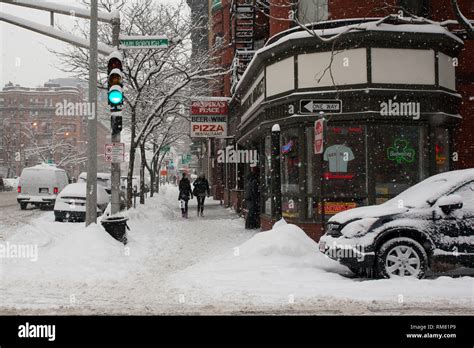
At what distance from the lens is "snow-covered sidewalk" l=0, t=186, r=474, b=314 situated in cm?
669

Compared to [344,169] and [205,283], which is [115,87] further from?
[344,169]

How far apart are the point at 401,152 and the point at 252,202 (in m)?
5.95

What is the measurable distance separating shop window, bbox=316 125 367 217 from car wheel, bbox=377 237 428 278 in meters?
3.67

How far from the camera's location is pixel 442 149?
1259cm

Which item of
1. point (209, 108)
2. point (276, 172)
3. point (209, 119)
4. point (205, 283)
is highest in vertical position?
point (209, 108)

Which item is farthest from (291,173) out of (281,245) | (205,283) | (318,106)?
(205,283)

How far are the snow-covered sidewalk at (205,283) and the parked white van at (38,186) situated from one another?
12.9m

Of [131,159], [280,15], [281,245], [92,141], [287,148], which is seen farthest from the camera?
[131,159]

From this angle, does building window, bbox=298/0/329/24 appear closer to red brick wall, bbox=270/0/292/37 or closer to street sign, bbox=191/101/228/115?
red brick wall, bbox=270/0/292/37

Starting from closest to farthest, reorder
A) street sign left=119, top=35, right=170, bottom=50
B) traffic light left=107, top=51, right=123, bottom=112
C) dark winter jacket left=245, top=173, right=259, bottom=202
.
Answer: traffic light left=107, top=51, right=123, bottom=112
street sign left=119, top=35, right=170, bottom=50
dark winter jacket left=245, top=173, right=259, bottom=202

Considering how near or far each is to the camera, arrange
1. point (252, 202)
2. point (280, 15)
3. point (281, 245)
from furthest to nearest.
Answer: point (252, 202), point (280, 15), point (281, 245)

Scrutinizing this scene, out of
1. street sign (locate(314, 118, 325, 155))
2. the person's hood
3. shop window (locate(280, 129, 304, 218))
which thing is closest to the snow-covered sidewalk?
the person's hood

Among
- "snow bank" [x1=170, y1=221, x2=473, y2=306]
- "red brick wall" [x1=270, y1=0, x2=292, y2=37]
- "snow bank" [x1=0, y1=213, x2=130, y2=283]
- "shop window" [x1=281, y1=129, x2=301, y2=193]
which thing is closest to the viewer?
"snow bank" [x1=170, y1=221, x2=473, y2=306]

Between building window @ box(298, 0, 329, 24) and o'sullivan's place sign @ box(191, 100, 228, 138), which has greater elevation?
building window @ box(298, 0, 329, 24)
